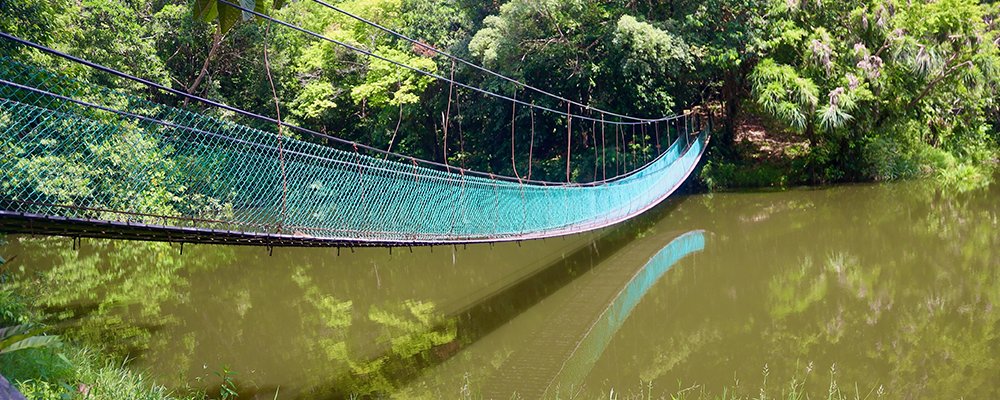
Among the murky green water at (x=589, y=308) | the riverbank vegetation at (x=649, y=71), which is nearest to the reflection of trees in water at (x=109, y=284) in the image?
the murky green water at (x=589, y=308)

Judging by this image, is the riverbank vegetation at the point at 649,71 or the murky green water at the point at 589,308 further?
the riverbank vegetation at the point at 649,71

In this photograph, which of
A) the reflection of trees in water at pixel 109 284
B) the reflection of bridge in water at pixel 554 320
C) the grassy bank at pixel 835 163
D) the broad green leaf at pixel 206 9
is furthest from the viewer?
the grassy bank at pixel 835 163

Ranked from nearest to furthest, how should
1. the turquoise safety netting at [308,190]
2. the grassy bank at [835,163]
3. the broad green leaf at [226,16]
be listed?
1. the broad green leaf at [226,16]
2. the turquoise safety netting at [308,190]
3. the grassy bank at [835,163]

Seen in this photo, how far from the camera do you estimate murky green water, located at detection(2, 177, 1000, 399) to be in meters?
3.98

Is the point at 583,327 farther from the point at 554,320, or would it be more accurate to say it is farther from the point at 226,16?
the point at 226,16

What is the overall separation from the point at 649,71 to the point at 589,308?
185 inches

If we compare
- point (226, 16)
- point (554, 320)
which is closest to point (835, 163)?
point (554, 320)

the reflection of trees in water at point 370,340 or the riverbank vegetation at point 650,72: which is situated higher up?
the riverbank vegetation at point 650,72

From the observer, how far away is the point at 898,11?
972 cm

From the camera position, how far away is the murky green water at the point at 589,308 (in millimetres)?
3979

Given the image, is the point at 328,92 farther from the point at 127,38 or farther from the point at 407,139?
the point at 127,38

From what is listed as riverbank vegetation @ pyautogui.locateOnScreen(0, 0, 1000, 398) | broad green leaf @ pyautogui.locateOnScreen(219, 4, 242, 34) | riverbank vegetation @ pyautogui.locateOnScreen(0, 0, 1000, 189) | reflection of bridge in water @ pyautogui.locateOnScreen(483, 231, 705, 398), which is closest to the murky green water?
reflection of bridge in water @ pyautogui.locateOnScreen(483, 231, 705, 398)

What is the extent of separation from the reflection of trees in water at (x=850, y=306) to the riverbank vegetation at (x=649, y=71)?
2.14 meters

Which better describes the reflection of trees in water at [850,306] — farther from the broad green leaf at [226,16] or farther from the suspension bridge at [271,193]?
the broad green leaf at [226,16]
